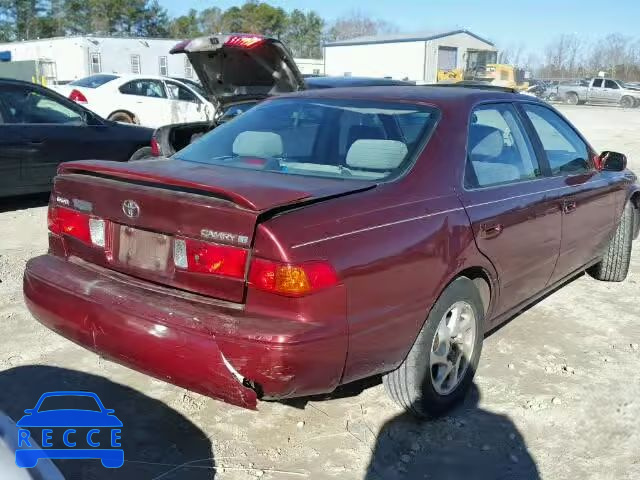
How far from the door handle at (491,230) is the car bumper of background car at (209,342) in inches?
41.4

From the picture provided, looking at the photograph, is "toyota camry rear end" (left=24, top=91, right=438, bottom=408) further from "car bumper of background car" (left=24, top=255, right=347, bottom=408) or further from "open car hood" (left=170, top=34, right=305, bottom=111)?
"open car hood" (left=170, top=34, right=305, bottom=111)

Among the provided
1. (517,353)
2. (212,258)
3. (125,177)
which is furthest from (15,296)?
(517,353)

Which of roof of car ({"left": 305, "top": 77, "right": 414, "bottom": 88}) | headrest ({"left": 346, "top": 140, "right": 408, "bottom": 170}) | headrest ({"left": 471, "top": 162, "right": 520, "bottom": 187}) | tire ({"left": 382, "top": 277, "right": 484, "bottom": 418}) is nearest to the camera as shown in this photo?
tire ({"left": 382, "top": 277, "right": 484, "bottom": 418})

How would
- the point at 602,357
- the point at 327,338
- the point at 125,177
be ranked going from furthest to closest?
the point at 602,357 → the point at 125,177 → the point at 327,338

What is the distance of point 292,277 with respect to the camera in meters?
2.44

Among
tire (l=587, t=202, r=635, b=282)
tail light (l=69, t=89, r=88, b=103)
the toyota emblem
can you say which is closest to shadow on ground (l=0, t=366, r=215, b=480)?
the toyota emblem

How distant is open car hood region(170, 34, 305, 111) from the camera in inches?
285

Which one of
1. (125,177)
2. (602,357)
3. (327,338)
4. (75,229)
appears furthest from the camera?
(602,357)

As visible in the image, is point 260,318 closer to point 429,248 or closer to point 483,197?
point 429,248

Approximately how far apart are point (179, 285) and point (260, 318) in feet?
1.43

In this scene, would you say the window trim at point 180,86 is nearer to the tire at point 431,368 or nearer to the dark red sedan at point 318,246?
the dark red sedan at point 318,246

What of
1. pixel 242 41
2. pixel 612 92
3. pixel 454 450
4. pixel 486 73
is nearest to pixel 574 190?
pixel 454 450

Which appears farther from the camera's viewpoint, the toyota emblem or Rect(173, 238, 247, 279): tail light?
the toyota emblem

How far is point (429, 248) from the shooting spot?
9.45 feet
